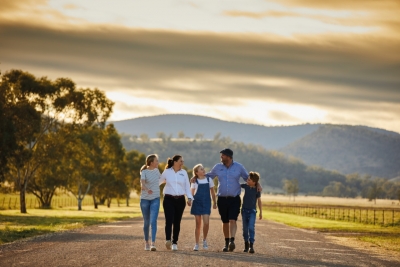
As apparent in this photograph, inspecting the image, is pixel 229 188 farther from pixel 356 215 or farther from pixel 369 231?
pixel 356 215

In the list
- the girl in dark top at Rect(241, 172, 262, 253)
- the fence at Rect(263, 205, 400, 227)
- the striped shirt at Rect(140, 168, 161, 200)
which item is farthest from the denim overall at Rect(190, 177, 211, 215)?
the fence at Rect(263, 205, 400, 227)

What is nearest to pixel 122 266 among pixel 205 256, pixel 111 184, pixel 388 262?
pixel 205 256

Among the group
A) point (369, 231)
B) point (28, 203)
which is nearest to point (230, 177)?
point (369, 231)

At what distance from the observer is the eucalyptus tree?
223 feet

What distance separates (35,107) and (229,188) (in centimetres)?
5355

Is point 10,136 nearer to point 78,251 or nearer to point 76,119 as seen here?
point 76,119

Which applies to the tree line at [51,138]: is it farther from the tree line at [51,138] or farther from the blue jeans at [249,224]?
Result: the blue jeans at [249,224]

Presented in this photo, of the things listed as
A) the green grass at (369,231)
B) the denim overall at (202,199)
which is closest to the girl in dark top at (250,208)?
the denim overall at (202,199)

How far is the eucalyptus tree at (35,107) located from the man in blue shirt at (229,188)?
43158mm

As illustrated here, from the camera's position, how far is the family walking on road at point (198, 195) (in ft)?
67.4

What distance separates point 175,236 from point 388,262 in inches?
235

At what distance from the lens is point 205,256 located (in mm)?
19125

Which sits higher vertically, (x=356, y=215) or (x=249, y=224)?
(x=249, y=224)

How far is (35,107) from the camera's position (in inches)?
2815
